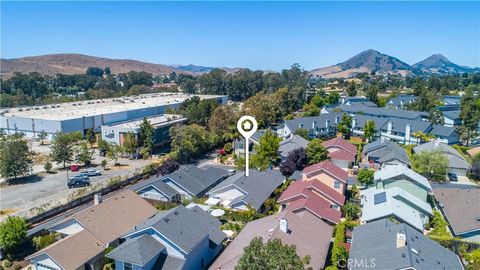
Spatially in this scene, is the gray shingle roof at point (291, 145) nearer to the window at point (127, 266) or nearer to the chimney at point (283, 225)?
the chimney at point (283, 225)

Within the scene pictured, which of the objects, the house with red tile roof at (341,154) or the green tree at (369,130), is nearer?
the house with red tile roof at (341,154)

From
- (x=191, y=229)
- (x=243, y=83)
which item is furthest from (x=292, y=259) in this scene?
(x=243, y=83)

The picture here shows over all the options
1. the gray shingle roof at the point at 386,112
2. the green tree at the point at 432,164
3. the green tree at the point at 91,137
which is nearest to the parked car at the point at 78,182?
the green tree at the point at 91,137

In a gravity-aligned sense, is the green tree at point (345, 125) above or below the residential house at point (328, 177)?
above

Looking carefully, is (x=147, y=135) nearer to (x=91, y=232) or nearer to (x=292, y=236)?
(x=91, y=232)

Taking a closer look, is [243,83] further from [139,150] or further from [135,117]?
[139,150]

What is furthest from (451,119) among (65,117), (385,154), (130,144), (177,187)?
(65,117)

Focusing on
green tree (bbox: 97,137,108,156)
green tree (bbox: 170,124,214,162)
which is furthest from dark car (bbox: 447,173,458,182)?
green tree (bbox: 97,137,108,156)
